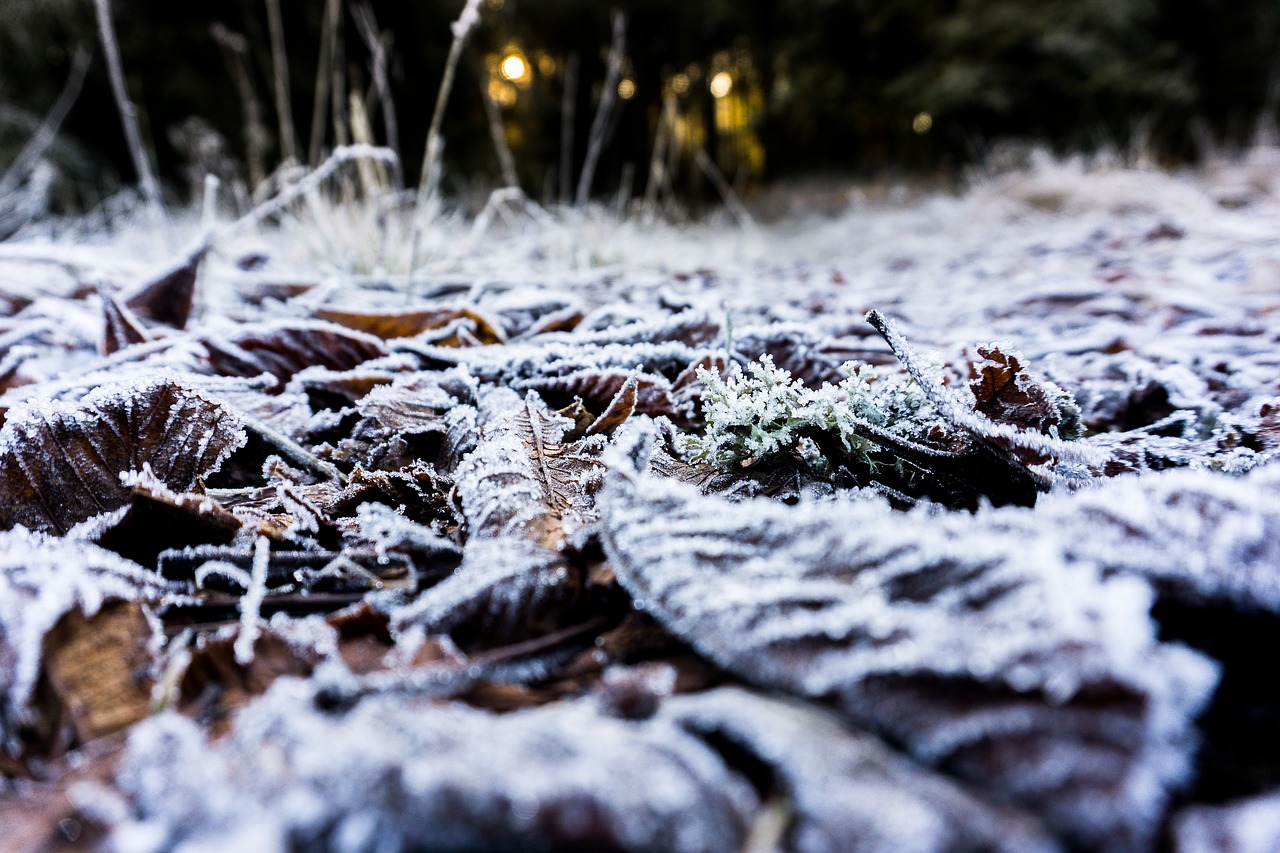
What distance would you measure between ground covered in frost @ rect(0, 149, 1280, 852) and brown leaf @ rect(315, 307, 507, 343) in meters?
0.10

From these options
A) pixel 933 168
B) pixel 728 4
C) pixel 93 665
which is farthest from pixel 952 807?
pixel 728 4

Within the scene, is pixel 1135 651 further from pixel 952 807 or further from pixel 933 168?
pixel 933 168

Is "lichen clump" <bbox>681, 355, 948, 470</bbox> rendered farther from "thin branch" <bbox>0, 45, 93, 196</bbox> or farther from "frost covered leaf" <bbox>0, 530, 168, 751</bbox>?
"thin branch" <bbox>0, 45, 93, 196</bbox>

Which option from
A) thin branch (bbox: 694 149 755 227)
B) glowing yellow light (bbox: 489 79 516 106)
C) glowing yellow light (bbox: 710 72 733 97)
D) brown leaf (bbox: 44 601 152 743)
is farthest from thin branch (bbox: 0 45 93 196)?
glowing yellow light (bbox: 710 72 733 97)

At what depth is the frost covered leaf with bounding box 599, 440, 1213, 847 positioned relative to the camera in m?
0.33

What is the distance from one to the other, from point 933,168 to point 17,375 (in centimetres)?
810

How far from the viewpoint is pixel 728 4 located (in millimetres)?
7953

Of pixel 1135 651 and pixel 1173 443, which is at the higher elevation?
pixel 1135 651

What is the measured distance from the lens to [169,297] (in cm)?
131

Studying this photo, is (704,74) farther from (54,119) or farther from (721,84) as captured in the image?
(54,119)

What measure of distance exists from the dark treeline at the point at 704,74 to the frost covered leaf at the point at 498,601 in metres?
4.20

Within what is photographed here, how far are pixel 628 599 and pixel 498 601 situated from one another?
0.10 m

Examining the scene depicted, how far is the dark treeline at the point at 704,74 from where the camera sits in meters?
5.58

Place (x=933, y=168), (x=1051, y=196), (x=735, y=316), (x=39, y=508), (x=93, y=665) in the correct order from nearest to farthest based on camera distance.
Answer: (x=93, y=665), (x=39, y=508), (x=735, y=316), (x=1051, y=196), (x=933, y=168)
